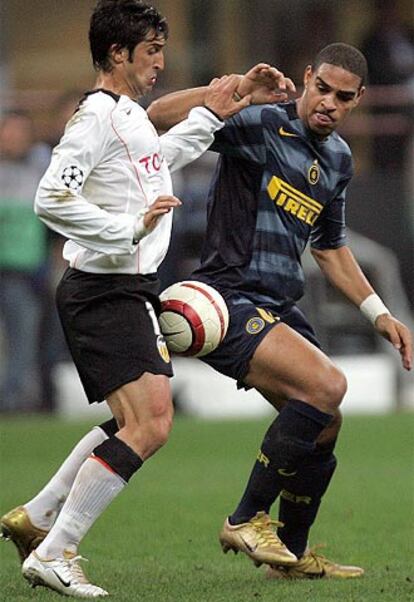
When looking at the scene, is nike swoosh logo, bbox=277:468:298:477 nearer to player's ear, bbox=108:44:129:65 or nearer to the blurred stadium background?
player's ear, bbox=108:44:129:65

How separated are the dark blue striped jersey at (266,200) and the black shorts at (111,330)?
640 mm

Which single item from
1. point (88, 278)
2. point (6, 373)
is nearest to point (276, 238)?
point (88, 278)

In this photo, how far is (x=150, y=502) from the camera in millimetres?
9844

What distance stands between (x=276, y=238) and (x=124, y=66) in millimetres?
1070

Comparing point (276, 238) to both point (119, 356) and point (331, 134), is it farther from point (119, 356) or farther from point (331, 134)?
point (119, 356)

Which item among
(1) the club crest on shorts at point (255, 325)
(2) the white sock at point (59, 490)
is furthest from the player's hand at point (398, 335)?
(2) the white sock at point (59, 490)

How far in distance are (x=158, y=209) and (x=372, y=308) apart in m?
1.57

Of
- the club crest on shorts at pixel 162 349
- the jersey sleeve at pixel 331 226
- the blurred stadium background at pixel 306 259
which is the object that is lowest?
the blurred stadium background at pixel 306 259

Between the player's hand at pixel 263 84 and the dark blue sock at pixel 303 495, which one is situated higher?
the player's hand at pixel 263 84

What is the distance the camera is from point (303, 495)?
23.7 ft

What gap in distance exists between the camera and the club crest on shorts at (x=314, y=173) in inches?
285

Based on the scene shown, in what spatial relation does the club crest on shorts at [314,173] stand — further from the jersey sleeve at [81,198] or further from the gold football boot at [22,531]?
the gold football boot at [22,531]

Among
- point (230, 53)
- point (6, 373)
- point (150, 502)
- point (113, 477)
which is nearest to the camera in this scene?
point (113, 477)

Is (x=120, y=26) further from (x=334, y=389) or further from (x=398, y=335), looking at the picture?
(x=398, y=335)
